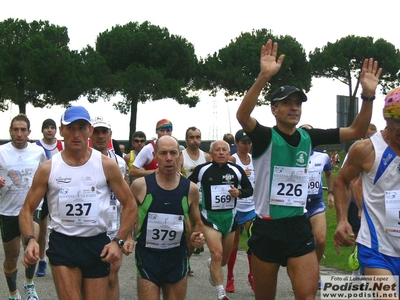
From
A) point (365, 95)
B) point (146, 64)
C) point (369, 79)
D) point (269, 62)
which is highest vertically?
point (146, 64)

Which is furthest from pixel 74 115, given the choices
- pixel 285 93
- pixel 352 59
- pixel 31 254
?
pixel 352 59

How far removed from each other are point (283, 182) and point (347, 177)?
60 cm

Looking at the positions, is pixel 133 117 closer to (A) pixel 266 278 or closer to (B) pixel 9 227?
(B) pixel 9 227

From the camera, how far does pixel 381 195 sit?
561 cm

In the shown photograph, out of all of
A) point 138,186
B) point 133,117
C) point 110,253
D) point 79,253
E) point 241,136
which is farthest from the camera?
point 133,117

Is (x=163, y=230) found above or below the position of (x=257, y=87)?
below

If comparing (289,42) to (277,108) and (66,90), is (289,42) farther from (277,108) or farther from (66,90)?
(277,108)

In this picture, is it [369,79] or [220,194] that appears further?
[220,194]

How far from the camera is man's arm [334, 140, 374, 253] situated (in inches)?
224

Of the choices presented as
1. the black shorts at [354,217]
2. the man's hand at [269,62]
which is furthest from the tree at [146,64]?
the man's hand at [269,62]

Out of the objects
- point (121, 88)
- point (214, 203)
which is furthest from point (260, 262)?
point (121, 88)

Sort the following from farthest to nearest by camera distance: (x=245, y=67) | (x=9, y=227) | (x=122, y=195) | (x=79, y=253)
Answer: (x=245, y=67)
(x=9, y=227)
(x=122, y=195)
(x=79, y=253)

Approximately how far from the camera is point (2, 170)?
30.7ft

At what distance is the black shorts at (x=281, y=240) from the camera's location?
621cm
